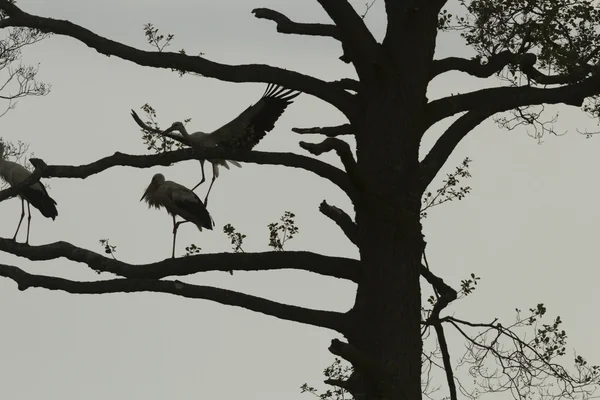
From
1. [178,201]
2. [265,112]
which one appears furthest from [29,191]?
[265,112]

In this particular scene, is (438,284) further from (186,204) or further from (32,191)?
(32,191)

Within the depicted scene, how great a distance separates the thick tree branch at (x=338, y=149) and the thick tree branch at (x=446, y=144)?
0.89 meters

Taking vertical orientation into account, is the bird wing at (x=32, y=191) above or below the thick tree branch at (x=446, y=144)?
above

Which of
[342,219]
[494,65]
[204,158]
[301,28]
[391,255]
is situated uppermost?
[494,65]

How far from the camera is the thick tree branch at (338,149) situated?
681 cm

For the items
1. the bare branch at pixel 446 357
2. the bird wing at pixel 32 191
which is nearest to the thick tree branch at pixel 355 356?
the bare branch at pixel 446 357

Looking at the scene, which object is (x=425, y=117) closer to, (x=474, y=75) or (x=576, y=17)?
(x=474, y=75)

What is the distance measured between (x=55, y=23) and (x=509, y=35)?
11.4 ft

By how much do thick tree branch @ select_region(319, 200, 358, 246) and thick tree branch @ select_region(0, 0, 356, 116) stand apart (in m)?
0.87

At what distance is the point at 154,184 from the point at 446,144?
688cm

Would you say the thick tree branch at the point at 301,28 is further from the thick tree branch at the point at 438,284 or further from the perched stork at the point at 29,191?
the perched stork at the point at 29,191

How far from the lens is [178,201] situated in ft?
46.4

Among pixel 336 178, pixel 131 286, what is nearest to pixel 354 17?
pixel 336 178

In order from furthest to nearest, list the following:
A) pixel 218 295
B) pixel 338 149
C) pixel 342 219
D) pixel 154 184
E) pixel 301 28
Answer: pixel 154 184 → pixel 301 28 → pixel 342 219 → pixel 218 295 → pixel 338 149
